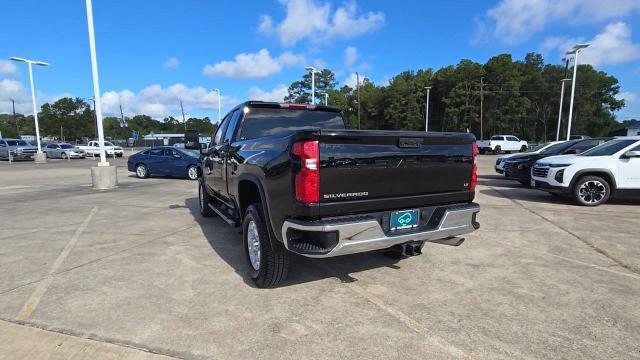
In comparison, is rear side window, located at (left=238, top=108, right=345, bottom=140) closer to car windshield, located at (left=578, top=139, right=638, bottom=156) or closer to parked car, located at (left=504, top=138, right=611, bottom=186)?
car windshield, located at (left=578, top=139, right=638, bottom=156)

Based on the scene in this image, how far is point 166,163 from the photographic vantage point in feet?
52.2

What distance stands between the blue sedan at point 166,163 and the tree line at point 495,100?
43.9 metres

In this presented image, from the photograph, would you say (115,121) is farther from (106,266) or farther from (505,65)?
(106,266)

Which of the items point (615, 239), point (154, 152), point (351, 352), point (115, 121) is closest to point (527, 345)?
point (351, 352)

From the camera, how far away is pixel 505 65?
2247 inches

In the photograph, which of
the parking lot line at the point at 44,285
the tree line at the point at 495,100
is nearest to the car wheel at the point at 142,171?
the parking lot line at the point at 44,285

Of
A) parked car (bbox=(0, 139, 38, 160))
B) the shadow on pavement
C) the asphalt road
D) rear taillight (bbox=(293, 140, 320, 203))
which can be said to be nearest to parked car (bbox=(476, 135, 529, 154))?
the asphalt road

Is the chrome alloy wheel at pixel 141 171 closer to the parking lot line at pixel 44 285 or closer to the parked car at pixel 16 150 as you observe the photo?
the parking lot line at pixel 44 285

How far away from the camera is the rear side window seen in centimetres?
523

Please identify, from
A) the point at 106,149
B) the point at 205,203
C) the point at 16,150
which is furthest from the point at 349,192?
the point at 16,150

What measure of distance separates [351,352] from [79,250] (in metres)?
4.35

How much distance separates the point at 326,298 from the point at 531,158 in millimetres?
10838

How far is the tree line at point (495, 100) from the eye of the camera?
57.2 metres

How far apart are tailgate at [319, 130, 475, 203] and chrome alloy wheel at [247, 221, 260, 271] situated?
1.17 m
